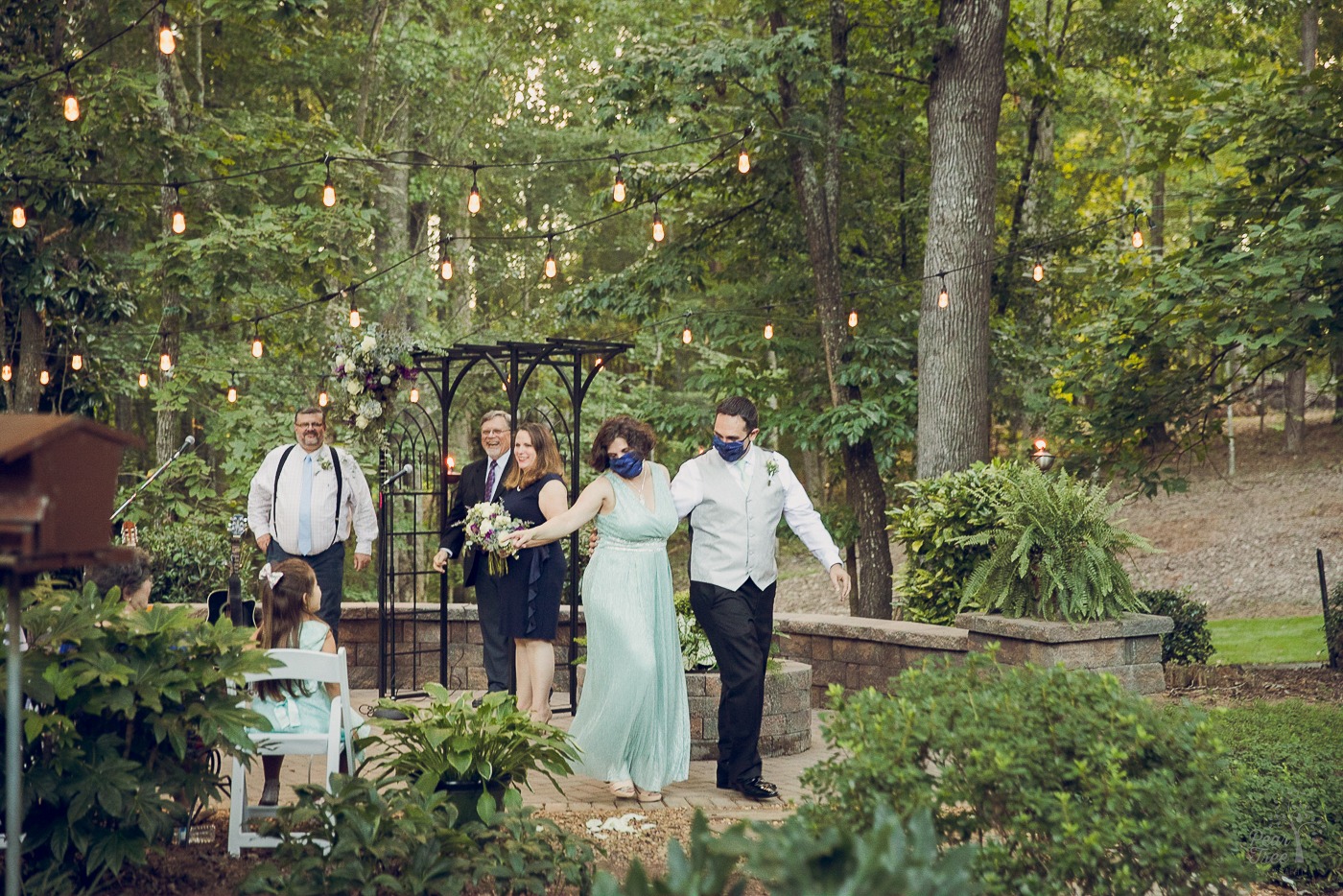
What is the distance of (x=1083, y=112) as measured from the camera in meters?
18.4

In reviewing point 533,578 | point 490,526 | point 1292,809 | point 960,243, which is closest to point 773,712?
point 533,578

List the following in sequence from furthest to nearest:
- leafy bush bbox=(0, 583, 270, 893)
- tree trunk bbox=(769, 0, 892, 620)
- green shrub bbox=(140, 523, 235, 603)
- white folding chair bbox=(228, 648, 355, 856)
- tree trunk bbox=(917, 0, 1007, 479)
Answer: tree trunk bbox=(769, 0, 892, 620) → tree trunk bbox=(917, 0, 1007, 479) → green shrub bbox=(140, 523, 235, 603) → white folding chair bbox=(228, 648, 355, 856) → leafy bush bbox=(0, 583, 270, 893)

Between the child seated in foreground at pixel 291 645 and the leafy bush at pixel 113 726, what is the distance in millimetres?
825

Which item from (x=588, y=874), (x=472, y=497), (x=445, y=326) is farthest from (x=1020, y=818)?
(x=445, y=326)

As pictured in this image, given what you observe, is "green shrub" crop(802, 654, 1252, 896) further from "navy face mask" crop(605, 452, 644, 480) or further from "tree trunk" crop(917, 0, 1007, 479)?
"tree trunk" crop(917, 0, 1007, 479)

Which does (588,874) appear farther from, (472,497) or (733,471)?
(472,497)

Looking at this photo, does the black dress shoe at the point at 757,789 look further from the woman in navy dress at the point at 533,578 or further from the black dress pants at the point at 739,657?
the woman in navy dress at the point at 533,578

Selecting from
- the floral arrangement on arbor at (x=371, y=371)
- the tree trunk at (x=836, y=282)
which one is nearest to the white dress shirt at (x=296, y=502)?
the floral arrangement on arbor at (x=371, y=371)

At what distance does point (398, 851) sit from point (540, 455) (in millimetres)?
3603

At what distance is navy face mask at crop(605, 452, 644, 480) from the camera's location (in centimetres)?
595

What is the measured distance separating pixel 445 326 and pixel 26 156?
9.31 m

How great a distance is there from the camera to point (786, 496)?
20.7ft

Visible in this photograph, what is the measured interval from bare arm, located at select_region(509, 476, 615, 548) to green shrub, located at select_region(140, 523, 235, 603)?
499cm

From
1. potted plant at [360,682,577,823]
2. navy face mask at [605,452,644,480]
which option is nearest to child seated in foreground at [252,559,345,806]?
potted plant at [360,682,577,823]
